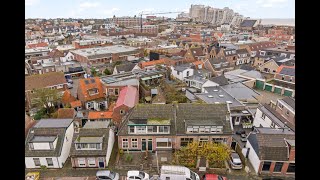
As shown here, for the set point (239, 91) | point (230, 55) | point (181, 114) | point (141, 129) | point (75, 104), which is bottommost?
point (141, 129)

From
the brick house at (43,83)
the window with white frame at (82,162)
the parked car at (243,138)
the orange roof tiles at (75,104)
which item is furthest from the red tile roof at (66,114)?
the parked car at (243,138)

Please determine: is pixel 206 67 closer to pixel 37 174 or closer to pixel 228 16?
pixel 37 174

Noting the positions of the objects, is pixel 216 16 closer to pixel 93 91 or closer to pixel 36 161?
pixel 93 91

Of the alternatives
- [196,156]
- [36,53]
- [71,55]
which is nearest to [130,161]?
[196,156]

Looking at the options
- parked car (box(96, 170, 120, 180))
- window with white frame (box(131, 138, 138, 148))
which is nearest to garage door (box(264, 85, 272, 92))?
window with white frame (box(131, 138, 138, 148))

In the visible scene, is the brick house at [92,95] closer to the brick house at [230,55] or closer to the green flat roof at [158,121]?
the green flat roof at [158,121]

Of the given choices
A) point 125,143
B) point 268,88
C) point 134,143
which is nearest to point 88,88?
point 125,143
